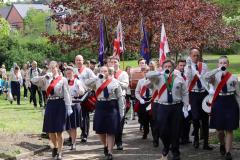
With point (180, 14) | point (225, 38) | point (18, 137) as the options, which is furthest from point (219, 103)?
point (225, 38)

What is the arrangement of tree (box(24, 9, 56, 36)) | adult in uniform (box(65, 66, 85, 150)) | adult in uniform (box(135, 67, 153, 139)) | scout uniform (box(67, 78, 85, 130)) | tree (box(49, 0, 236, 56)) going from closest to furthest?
adult in uniform (box(65, 66, 85, 150))
scout uniform (box(67, 78, 85, 130))
adult in uniform (box(135, 67, 153, 139))
tree (box(49, 0, 236, 56))
tree (box(24, 9, 56, 36))

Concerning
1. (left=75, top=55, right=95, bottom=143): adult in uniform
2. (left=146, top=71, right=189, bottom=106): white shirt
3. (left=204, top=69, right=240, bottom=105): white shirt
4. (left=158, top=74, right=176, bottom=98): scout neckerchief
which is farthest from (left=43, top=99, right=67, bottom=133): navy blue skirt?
(left=204, top=69, right=240, bottom=105): white shirt

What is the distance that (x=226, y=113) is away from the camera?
9.80m

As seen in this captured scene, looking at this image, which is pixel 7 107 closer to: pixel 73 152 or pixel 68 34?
pixel 68 34

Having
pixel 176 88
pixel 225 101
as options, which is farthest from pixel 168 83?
pixel 225 101

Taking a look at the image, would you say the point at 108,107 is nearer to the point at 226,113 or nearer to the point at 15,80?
the point at 226,113

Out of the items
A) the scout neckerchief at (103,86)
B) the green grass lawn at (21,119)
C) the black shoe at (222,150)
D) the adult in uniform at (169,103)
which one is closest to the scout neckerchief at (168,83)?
the adult in uniform at (169,103)

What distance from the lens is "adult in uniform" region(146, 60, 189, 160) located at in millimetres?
9516

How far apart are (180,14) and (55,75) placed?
37.1 ft

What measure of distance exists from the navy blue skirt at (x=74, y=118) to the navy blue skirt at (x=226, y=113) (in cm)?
320

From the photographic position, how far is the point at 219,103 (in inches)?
389

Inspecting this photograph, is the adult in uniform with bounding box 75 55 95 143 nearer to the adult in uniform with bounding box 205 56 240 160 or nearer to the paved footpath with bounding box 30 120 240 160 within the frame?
the paved footpath with bounding box 30 120 240 160

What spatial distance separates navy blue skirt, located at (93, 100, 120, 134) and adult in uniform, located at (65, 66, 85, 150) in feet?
3.99

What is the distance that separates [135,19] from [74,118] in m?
9.18
